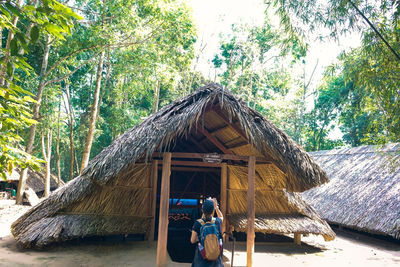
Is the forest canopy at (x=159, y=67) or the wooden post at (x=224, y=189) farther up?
the forest canopy at (x=159, y=67)

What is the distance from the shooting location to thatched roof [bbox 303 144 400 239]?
6.74 meters

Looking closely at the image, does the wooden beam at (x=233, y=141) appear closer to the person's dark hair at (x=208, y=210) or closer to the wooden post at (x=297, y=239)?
the person's dark hair at (x=208, y=210)

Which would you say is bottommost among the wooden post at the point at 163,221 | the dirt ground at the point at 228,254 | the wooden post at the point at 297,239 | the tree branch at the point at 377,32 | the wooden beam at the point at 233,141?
the dirt ground at the point at 228,254

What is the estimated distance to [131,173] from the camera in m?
5.87

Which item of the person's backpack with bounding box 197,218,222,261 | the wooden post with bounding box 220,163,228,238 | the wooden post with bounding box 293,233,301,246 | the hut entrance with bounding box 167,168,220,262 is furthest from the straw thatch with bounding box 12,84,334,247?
the person's backpack with bounding box 197,218,222,261

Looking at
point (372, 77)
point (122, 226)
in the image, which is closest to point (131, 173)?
point (122, 226)

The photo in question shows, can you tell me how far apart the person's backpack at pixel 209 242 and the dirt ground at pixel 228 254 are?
5.77ft

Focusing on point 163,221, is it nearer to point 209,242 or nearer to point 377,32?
point 209,242

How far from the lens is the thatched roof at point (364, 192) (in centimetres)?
674

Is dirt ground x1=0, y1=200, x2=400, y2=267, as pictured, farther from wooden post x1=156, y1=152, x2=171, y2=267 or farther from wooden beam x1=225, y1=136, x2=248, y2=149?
wooden beam x1=225, y1=136, x2=248, y2=149

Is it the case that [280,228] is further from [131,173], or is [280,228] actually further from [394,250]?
[131,173]

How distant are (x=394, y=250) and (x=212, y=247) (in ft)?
18.3

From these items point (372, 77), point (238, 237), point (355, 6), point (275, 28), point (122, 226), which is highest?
point (275, 28)

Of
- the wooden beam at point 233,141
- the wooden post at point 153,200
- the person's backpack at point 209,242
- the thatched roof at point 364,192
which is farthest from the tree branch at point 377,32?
the wooden post at point 153,200
